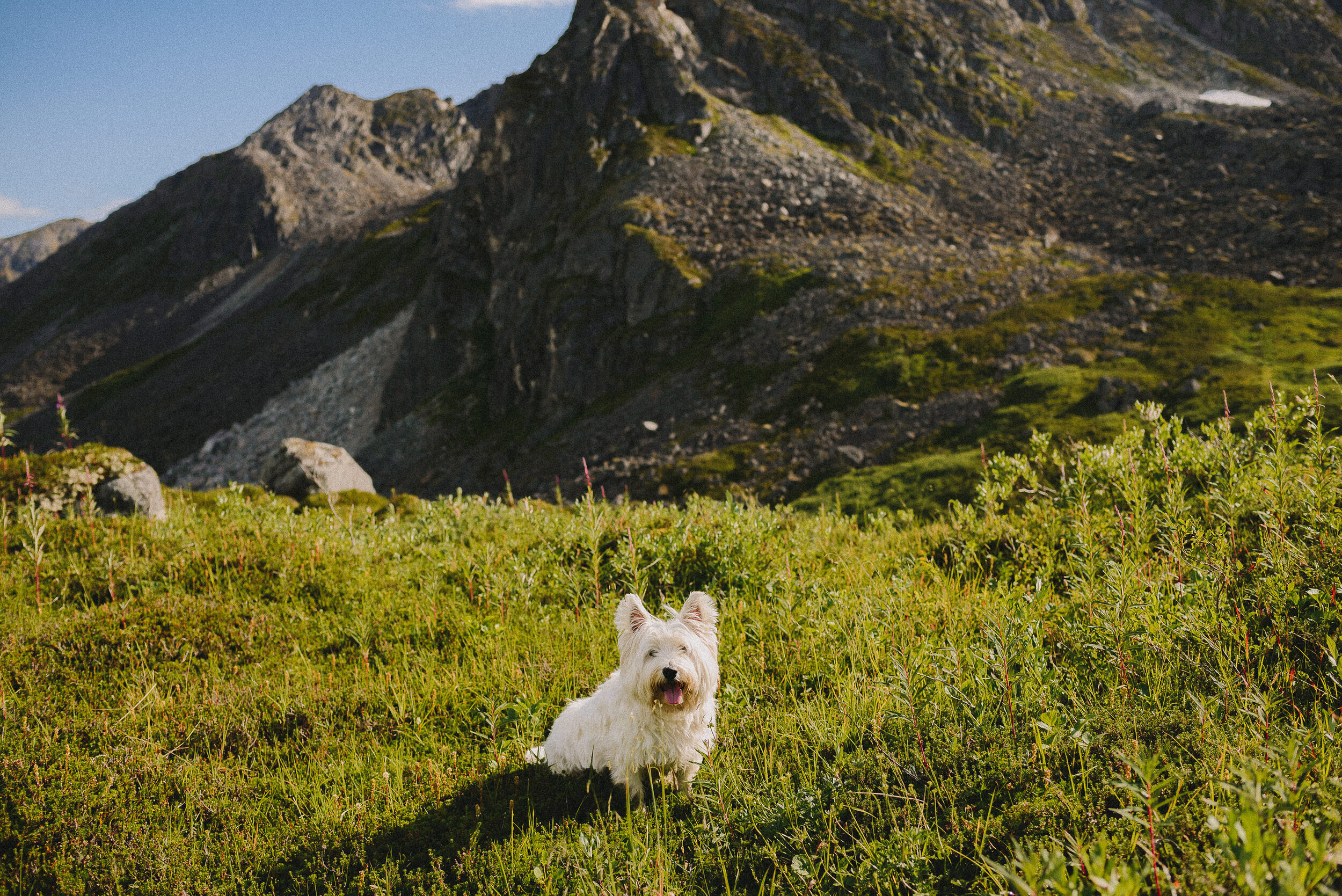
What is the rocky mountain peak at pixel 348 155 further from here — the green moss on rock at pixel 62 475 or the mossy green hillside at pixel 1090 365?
the green moss on rock at pixel 62 475

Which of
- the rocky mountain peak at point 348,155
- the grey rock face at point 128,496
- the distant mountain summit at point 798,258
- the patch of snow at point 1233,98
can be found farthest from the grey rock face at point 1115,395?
the rocky mountain peak at point 348,155

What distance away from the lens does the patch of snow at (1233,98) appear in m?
56.1

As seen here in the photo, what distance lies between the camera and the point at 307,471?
20031 millimetres

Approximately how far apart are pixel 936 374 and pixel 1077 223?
24.2m

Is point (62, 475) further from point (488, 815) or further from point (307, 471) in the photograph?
point (488, 815)

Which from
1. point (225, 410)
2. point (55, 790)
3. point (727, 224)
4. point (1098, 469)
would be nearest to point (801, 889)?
point (55, 790)

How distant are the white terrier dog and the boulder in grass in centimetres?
1752

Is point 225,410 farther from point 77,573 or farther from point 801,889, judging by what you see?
point 801,889

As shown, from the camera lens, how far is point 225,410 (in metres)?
70.1

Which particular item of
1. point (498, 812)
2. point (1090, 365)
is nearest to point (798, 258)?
point (1090, 365)

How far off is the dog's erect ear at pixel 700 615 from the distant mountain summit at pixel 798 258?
17.6m

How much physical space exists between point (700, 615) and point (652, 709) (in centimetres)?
63

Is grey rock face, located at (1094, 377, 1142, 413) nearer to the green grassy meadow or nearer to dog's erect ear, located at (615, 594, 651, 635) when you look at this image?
the green grassy meadow

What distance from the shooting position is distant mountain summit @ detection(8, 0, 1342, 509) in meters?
25.0
